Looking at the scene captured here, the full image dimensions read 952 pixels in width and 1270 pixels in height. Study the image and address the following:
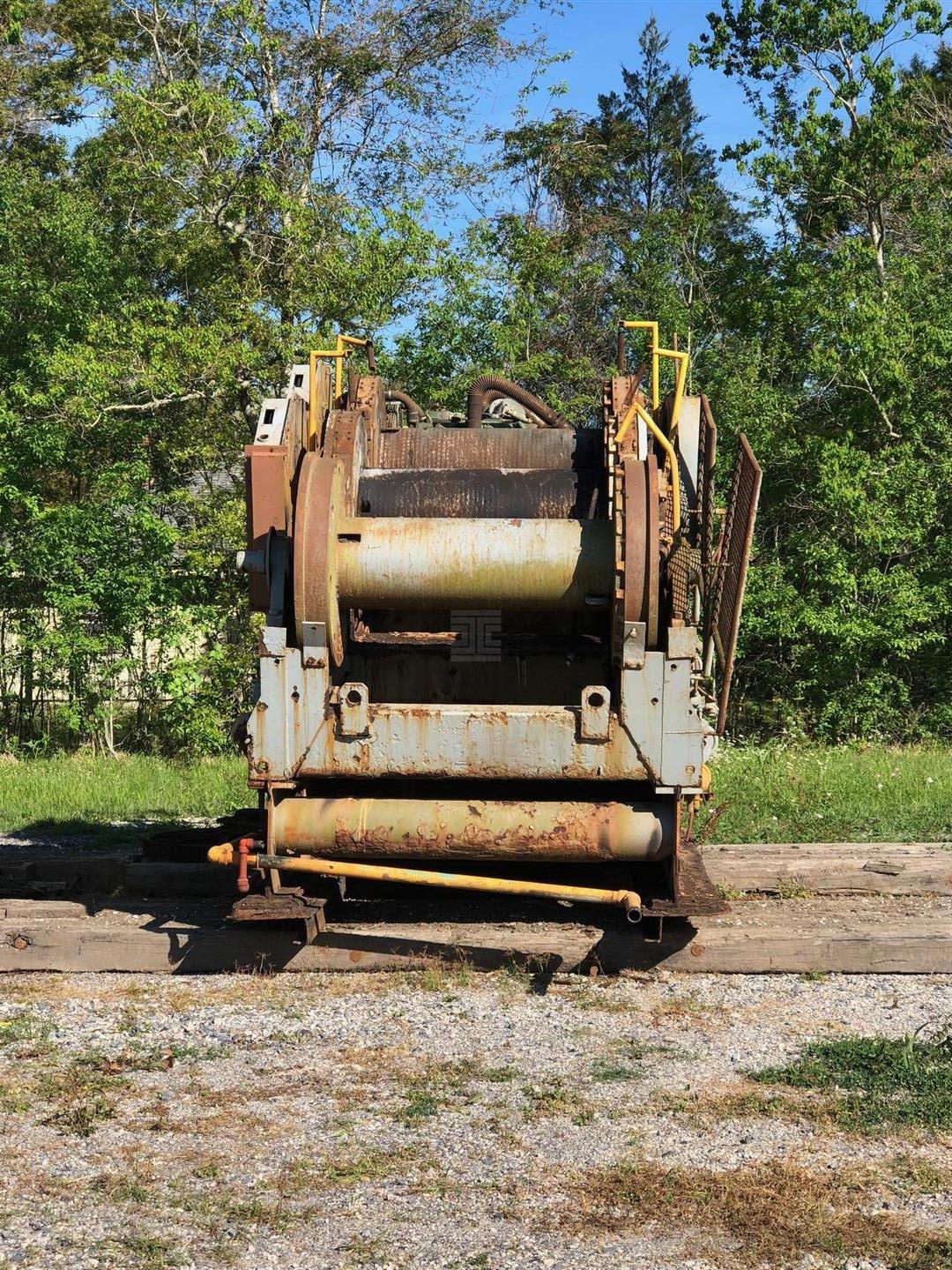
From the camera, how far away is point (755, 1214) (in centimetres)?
408

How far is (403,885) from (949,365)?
43.0 feet

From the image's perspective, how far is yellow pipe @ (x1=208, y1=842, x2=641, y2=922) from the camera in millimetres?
6133

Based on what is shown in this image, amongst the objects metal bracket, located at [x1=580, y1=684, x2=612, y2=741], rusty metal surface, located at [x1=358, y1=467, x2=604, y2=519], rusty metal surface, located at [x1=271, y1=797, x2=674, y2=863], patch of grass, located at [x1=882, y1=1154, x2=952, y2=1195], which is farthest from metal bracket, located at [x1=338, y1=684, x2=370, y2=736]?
patch of grass, located at [x1=882, y1=1154, x2=952, y2=1195]

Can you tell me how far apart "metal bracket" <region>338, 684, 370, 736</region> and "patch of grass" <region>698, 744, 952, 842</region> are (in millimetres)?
3205

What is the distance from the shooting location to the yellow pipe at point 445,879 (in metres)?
6.13

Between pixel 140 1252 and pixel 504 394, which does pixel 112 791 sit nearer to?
pixel 504 394

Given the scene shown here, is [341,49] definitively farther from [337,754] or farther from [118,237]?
[337,754]

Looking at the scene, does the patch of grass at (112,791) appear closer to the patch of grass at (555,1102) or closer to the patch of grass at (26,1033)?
the patch of grass at (26,1033)

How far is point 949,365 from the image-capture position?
1805 centimetres

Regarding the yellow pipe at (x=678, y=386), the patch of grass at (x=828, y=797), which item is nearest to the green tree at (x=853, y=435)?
the patch of grass at (x=828, y=797)

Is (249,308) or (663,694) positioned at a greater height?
(249,308)

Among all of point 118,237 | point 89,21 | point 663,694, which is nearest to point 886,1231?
point 663,694

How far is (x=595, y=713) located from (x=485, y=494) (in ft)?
→ 4.40

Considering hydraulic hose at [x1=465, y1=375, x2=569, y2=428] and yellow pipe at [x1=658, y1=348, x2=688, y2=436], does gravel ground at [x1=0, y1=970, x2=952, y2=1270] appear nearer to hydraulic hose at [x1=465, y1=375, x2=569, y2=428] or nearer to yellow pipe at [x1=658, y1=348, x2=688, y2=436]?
yellow pipe at [x1=658, y1=348, x2=688, y2=436]
